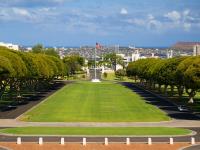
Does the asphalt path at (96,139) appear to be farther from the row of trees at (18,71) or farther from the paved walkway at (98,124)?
the row of trees at (18,71)

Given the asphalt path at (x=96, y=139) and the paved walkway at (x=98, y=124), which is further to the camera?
the paved walkway at (x=98, y=124)

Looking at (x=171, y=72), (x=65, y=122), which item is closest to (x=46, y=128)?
(x=65, y=122)

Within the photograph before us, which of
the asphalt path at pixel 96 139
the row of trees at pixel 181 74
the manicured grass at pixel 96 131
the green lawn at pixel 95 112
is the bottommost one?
the asphalt path at pixel 96 139

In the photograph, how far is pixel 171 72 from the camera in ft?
325

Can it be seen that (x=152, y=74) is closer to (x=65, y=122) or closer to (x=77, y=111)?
(x=77, y=111)

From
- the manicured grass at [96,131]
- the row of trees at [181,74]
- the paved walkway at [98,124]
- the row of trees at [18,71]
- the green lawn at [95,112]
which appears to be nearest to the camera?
the manicured grass at [96,131]

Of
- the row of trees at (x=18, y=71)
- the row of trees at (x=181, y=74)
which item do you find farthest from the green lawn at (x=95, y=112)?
the row of trees at (x=18, y=71)

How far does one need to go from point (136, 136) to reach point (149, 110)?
28027 mm

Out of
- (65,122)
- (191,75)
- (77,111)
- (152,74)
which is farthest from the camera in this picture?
(152,74)

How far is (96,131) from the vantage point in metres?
55.6

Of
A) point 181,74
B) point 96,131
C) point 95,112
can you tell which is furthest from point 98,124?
point 181,74

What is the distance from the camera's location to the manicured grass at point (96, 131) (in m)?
53.9

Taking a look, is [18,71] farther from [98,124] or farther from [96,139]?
[96,139]

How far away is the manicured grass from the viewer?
53.9 m
